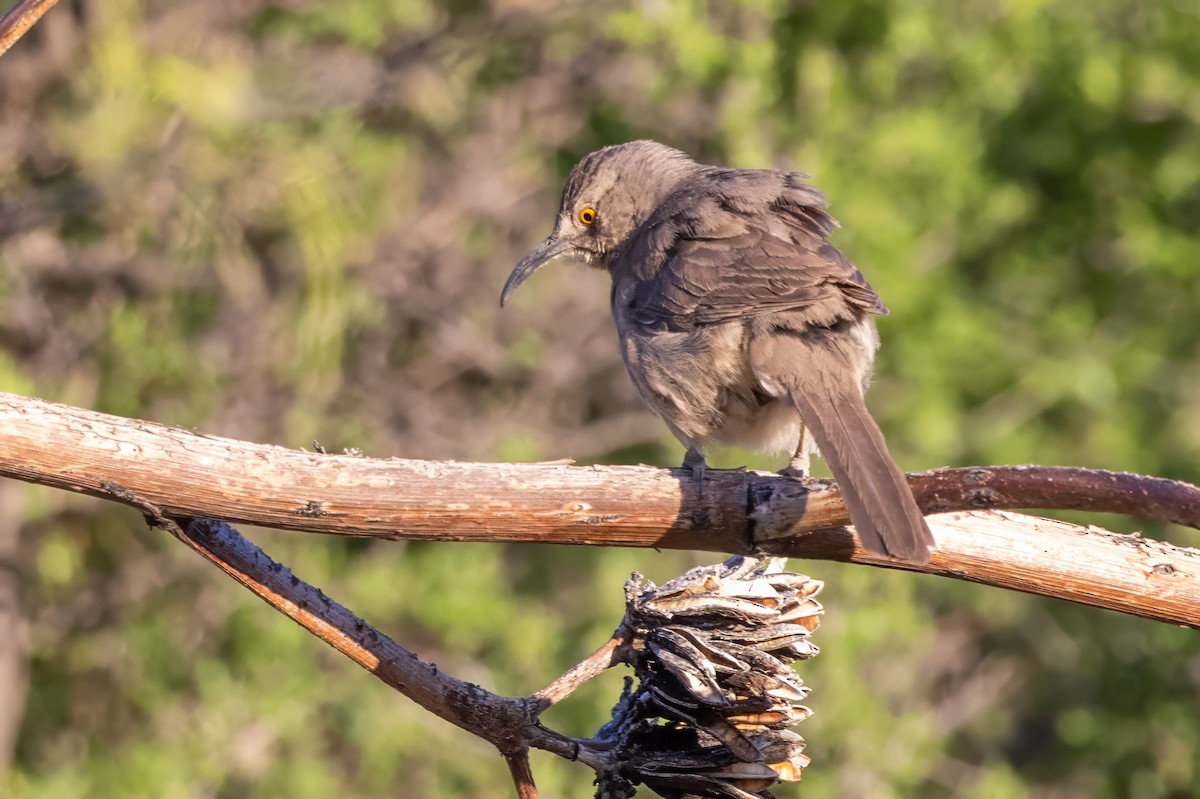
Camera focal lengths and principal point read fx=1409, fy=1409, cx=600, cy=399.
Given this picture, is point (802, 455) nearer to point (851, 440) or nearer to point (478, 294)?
point (851, 440)

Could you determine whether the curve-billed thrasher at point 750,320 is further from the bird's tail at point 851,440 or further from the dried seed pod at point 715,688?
the dried seed pod at point 715,688

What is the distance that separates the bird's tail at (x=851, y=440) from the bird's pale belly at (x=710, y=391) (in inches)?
7.3

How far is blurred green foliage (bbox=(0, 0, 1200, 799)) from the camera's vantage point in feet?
23.0

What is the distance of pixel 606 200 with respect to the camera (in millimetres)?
5645

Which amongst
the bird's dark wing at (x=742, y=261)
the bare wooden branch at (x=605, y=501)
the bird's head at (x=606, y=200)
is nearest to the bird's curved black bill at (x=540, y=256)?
the bird's head at (x=606, y=200)

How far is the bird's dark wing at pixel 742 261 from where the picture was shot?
437cm

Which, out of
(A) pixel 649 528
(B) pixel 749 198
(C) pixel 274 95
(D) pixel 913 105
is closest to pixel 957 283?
(D) pixel 913 105

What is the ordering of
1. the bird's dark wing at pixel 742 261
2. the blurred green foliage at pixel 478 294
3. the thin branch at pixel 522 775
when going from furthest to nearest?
the blurred green foliage at pixel 478 294 < the bird's dark wing at pixel 742 261 < the thin branch at pixel 522 775

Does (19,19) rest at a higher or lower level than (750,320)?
lower

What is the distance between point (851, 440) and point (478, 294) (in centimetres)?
476

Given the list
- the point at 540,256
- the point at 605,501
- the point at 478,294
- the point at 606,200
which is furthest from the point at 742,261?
the point at 478,294

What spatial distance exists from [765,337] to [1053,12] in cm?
455

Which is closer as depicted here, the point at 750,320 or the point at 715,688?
the point at 715,688

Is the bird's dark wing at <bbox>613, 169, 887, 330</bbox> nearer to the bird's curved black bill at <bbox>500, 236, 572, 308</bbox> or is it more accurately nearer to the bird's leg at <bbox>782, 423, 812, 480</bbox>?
the bird's curved black bill at <bbox>500, 236, 572, 308</bbox>
